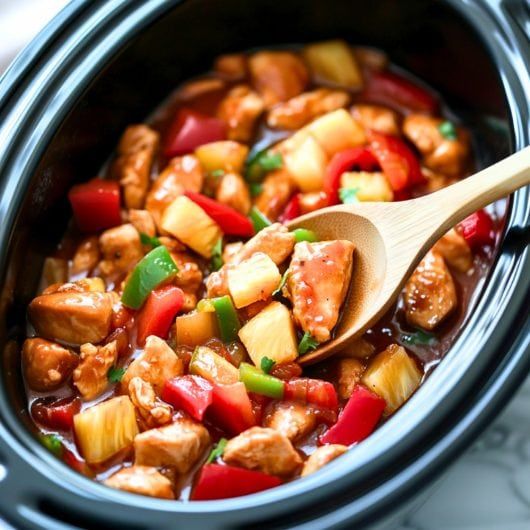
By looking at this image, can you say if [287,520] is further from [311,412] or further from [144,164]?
[144,164]

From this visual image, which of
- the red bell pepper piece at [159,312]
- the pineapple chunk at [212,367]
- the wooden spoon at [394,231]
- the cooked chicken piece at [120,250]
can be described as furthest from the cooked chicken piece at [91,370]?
the wooden spoon at [394,231]

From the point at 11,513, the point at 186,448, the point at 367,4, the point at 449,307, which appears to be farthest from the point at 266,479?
the point at 367,4

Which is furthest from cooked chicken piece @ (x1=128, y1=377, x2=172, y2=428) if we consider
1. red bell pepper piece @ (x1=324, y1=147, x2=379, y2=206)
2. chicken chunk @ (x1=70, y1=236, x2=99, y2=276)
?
red bell pepper piece @ (x1=324, y1=147, x2=379, y2=206)

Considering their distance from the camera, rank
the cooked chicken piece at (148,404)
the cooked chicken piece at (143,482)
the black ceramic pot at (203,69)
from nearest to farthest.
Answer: the black ceramic pot at (203,69) → the cooked chicken piece at (143,482) → the cooked chicken piece at (148,404)

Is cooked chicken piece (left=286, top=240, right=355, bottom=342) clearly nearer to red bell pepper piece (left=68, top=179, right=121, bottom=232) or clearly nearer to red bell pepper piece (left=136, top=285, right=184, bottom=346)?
red bell pepper piece (left=136, top=285, right=184, bottom=346)

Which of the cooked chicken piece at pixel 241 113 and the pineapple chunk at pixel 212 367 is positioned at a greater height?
the cooked chicken piece at pixel 241 113

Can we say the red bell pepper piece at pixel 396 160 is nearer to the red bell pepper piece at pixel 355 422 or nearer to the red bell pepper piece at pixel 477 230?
the red bell pepper piece at pixel 477 230

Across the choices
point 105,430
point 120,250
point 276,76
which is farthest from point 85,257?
point 276,76
